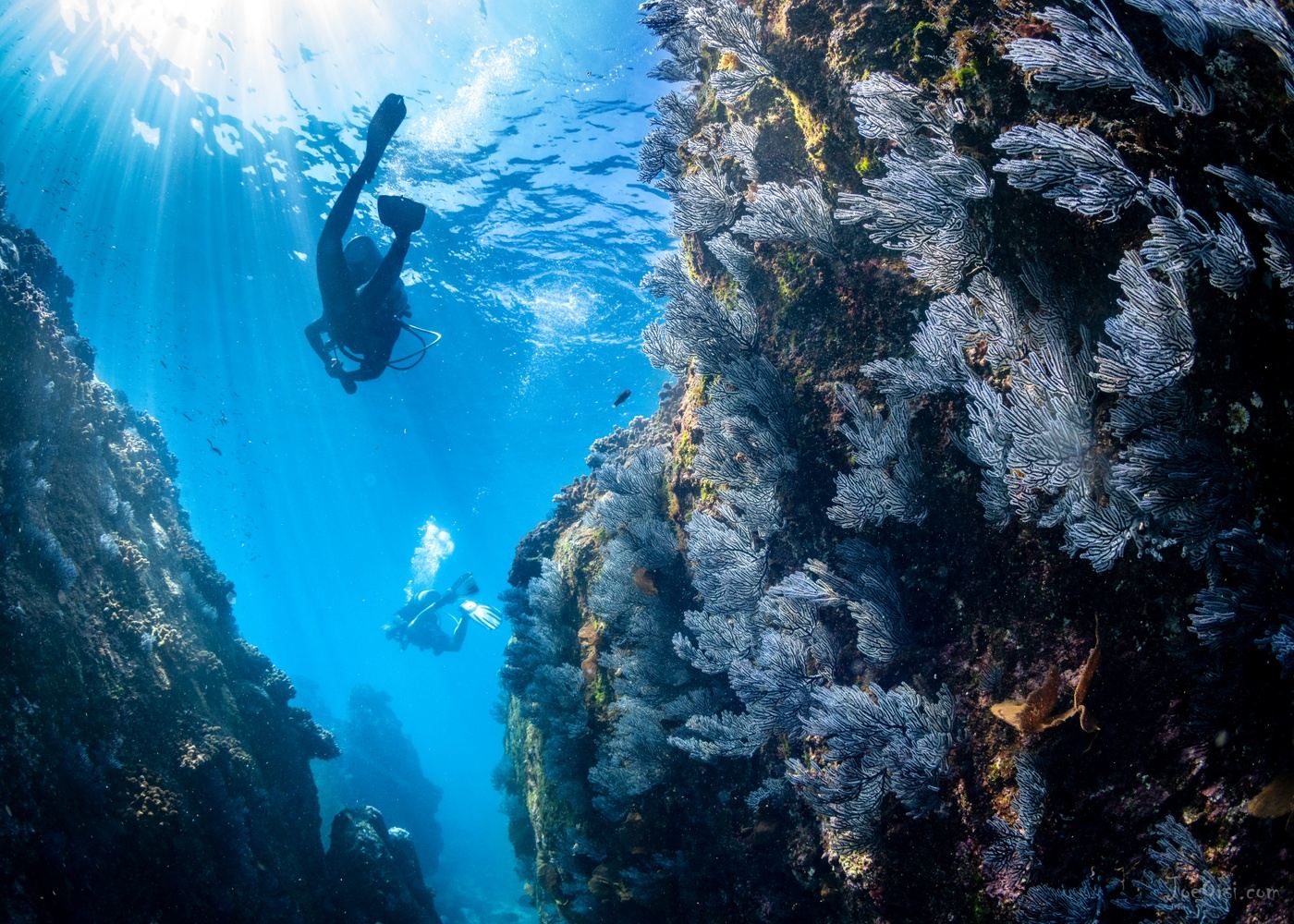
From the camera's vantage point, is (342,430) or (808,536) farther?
(342,430)

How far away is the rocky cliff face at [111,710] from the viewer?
557 cm

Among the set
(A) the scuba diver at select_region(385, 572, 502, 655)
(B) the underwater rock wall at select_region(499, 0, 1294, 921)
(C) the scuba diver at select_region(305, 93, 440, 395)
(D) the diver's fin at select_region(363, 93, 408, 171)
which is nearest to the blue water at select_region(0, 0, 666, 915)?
(C) the scuba diver at select_region(305, 93, 440, 395)

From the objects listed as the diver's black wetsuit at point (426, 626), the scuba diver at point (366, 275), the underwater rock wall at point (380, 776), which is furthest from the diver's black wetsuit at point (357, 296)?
the underwater rock wall at point (380, 776)

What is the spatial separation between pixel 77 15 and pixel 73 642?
13.8 m

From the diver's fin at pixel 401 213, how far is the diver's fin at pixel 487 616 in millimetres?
17022

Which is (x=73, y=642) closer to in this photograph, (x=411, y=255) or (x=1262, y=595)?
(x=1262, y=595)

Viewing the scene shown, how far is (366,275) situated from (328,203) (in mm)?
8118

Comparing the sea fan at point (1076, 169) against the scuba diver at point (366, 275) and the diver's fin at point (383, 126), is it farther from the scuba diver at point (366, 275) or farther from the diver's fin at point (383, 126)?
the diver's fin at point (383, 126)

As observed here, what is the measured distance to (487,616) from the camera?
23.0 meters

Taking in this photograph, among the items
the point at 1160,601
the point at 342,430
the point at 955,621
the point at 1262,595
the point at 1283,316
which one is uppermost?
the point at 342,430

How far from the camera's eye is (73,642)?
6.49 metres

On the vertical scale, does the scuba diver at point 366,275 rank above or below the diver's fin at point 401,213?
above

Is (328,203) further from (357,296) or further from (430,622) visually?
(430,622)

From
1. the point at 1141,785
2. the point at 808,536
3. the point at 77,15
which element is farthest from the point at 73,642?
the point at 77,15
